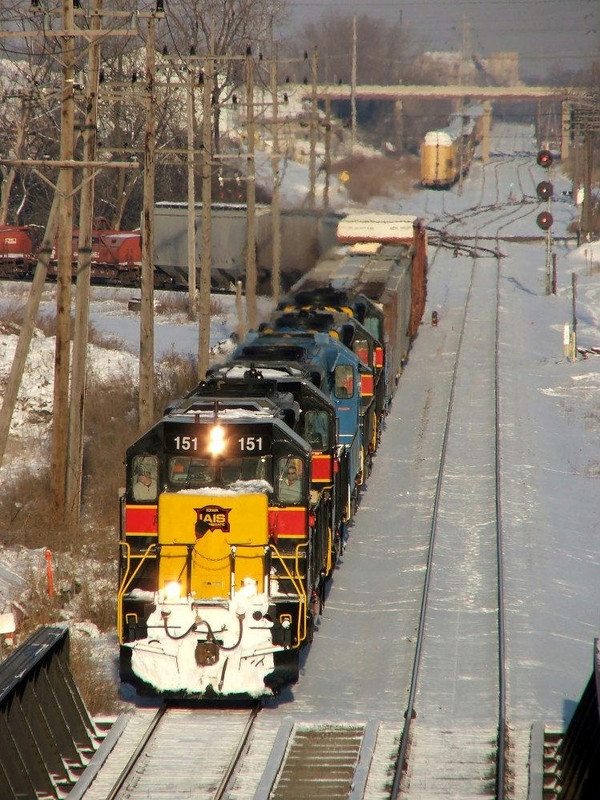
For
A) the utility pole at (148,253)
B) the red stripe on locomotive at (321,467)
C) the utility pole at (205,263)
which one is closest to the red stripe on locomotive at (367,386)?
the utility pole at (148,253)

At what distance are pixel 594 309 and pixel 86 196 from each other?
1185 inches

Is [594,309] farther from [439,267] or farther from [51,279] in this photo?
[51,279]

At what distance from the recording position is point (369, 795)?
440 inches

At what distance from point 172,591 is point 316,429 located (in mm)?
3509

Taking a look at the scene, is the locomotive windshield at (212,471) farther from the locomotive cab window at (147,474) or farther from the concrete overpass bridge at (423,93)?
the concrete overpass bridge at (423,93)

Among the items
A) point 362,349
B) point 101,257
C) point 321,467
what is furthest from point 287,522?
point 101,257

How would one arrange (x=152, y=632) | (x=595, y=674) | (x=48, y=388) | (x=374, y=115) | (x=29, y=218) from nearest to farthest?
(x=595, y=674)
(x=152, y=632)
(x=48, y=388)
(x=29, y=218)
(x=374, y=115)

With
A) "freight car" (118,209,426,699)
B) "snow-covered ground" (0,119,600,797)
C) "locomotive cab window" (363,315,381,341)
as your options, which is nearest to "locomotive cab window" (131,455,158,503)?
"freight car" (118,209,426,699)

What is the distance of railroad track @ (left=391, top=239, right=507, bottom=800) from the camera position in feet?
38.4

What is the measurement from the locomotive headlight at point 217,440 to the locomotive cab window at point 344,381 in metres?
6.37

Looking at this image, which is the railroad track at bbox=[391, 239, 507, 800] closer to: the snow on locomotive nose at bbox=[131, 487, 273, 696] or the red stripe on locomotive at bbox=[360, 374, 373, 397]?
the snow on locomotive nose at bbox=[131, 487, 273, 696]

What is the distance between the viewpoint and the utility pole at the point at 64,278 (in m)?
18.3

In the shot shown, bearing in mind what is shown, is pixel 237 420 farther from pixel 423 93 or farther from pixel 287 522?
pixel 423 93

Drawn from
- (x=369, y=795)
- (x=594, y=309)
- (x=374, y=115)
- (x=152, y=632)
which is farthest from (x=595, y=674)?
(x=374, y=115)
